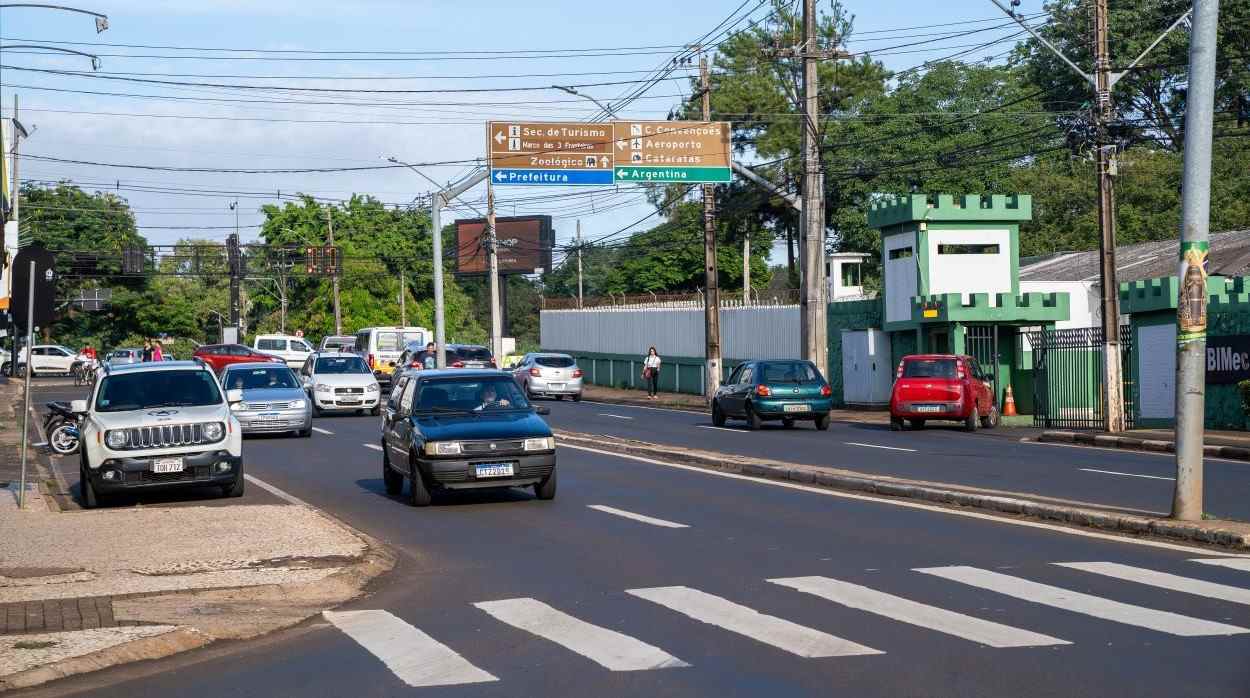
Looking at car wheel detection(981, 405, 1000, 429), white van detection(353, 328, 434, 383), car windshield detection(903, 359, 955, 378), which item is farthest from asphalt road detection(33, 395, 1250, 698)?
white van detection(353, 328, 434, 383)

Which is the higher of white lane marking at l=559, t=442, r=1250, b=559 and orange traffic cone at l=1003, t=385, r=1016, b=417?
white lane marking at l=559, t=442, r=1250, b=559

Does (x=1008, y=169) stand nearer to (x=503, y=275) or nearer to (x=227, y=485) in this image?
(x=503, y=275)

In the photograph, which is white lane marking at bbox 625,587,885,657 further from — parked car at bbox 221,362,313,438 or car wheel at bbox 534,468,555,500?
parked car at bbox 221,362,313,438

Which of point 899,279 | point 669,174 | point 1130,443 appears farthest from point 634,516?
point 899,279

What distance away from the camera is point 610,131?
39.5 metres

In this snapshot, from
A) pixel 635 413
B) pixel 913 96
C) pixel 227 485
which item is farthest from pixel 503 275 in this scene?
pixel 227 485

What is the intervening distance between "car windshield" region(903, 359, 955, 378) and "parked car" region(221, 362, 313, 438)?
529 inches

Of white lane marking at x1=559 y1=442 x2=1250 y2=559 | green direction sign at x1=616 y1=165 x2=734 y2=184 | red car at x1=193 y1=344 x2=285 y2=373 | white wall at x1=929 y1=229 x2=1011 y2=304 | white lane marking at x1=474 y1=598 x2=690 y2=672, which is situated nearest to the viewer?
white lane marking at x1=474 y1=598 x2=690 y2=672

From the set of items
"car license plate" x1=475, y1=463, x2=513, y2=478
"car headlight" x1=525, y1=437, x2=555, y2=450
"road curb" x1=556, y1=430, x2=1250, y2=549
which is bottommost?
"road curb" x1=556, y1=430, x2=1250, y2=549

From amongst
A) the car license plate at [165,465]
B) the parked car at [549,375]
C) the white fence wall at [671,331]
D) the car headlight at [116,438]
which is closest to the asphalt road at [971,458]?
the car license plate at [165,465]

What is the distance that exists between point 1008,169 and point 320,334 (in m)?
43.2

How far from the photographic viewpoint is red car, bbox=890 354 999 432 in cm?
3247

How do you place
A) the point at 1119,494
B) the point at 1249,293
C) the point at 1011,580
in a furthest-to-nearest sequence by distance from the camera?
the point at 1249,293 < the point at 1119,494 < the point at 1011,580

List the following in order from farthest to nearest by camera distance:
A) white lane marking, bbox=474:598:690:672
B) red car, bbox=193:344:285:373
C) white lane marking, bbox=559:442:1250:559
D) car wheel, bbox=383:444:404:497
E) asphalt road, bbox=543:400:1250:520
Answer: red car, bbox=193:344:285:373
car wheel, bbox=383:444:404:497
asphalt road, bbox=543:400:1250:520
white lane marking, bbox=559:442:1250:559
white lane marking, bbox=474:598:690:672
